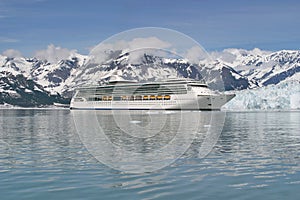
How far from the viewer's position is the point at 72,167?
21.2 metres

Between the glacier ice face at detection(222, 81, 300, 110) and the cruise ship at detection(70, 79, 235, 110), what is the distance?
7.59m

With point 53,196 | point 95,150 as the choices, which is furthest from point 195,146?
point 53,196

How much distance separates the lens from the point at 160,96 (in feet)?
459

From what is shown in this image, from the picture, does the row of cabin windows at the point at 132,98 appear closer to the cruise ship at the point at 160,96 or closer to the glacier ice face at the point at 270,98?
the cruise ship at the point at 160,96

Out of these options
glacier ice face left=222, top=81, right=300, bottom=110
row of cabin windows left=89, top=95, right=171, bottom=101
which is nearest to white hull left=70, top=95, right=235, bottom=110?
row of cabin windows left=89, top=95, right=171, bottom=101

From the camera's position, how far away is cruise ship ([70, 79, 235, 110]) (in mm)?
129125

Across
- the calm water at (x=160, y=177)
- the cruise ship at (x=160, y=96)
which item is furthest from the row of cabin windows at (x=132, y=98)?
the calm water at (x=160, y=177)

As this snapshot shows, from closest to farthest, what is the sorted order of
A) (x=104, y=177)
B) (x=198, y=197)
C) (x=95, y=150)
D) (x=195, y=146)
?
(x=198, y=197), (x=104, y=177), (x=95, y=150), (x=195, y=146)

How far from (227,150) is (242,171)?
298 inches

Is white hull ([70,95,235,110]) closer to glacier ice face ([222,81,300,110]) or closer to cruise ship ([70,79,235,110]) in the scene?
cruise ship ([70,79,235,110])

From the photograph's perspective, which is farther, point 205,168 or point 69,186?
point 205,168

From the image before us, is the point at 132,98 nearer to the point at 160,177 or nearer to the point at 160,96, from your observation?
the point at 160,96

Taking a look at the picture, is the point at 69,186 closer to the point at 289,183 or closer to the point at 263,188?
the point at 263,188

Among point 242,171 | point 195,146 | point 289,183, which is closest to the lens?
point 289,183
